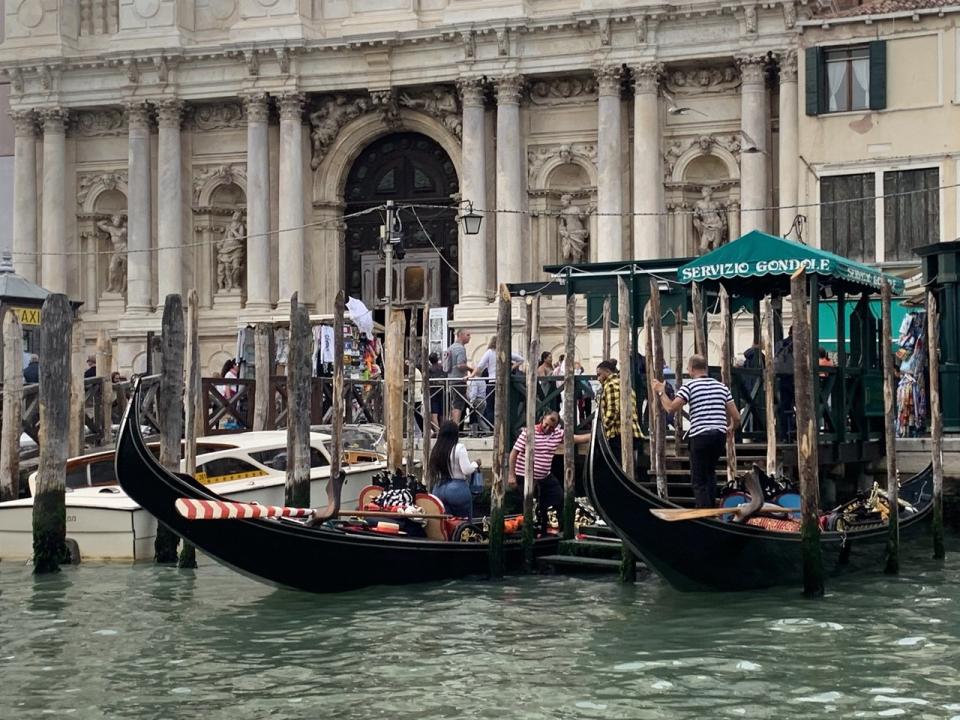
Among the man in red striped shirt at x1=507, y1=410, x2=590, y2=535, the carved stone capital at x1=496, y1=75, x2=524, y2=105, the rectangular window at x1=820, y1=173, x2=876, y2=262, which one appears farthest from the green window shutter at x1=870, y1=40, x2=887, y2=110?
the man in red striped shirt at x1=507, y1=410, x2=590, y2=535

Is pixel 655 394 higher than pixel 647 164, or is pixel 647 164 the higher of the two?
pixel 647 164

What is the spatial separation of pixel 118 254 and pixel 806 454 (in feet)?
64.9

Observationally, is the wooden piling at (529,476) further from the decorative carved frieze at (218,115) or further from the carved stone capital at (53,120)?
the carved stone capital at (53,120)

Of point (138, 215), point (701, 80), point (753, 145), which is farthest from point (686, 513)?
point (138, 215)

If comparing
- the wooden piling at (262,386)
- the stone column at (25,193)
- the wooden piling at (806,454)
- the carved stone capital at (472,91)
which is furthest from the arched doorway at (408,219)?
the wooden piling at (806,454)

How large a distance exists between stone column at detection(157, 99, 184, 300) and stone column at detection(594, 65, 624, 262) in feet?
23.4

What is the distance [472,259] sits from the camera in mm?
27484

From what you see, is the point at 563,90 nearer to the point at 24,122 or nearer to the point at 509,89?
the point at 509,89

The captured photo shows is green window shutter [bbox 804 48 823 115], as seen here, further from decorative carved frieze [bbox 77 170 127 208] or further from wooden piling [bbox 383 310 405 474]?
decorative carved frieze [bbox 77 170 127 208]

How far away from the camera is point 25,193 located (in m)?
30.3

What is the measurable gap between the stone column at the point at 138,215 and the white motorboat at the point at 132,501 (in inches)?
453

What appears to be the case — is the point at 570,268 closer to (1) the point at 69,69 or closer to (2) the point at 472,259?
(2) the point at 472,259

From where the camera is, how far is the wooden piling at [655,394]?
14344 mm

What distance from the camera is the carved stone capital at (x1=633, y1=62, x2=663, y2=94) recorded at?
2653 centimetres
